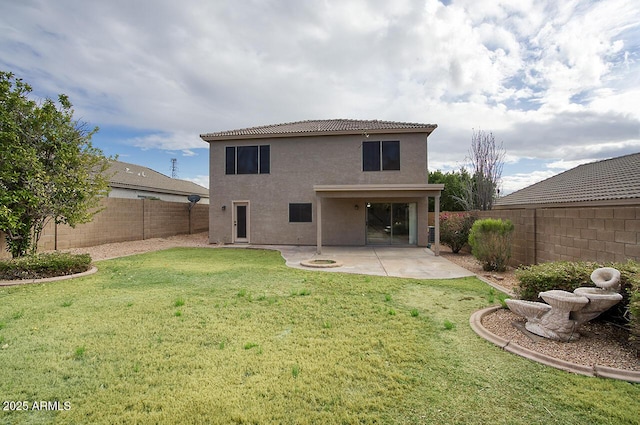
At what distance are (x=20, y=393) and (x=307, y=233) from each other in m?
12.9

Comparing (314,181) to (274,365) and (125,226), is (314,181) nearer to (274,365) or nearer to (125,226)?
(125,226)

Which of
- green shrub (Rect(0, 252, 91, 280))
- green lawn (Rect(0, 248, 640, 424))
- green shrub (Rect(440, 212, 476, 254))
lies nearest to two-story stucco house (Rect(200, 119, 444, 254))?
green shrub (Rect(440, 212, 476, 254))

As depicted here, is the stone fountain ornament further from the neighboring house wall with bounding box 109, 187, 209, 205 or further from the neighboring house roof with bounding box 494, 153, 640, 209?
the neighboring house wall with bounding box 109, 187, 209, 205

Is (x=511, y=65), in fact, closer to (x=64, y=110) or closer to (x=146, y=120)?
(x=64, y=110)

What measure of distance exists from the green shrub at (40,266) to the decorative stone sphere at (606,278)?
36.6 feet

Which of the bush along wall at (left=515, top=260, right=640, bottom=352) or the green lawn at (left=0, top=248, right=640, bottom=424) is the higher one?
the bush along wall at (left=515, top=260, right=640, bottom=352)

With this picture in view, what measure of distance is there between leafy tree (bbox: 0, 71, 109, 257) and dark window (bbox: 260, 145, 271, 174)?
7.53 m

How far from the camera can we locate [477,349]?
3.77m

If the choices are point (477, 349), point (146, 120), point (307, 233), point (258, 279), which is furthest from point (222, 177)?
point (477, 349)

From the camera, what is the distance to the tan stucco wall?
14812mm

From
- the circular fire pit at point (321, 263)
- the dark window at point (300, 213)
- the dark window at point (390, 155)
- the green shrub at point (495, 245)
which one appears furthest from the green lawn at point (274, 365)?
the dark window at point (390, 155)

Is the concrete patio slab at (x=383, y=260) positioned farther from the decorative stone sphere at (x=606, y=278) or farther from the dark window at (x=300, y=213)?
the decorative stone sphere at (x=606, y=278)

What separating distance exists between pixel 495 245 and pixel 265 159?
1122cm

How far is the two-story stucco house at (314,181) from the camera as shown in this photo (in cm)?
1480
